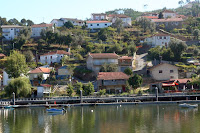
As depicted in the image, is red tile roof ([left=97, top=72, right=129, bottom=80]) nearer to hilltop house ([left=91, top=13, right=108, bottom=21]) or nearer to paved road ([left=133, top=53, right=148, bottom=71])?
paved road ([left=133, top=53, right=148, bottom=71])

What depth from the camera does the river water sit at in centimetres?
4664

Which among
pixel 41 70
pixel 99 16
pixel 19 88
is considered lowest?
pixel 19 88

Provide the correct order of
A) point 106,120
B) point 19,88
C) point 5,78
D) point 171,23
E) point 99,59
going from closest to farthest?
point 106,120
point 19,88
point 5,78
point 99,59
point 171,23

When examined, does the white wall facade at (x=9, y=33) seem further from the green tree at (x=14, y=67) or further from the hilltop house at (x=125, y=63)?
the hilltop house at (x=125, y=63)

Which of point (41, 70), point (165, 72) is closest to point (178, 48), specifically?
point (165, 72)

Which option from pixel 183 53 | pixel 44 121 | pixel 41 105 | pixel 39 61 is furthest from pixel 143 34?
pixel 44 121

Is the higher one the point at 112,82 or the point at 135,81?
the point at 135,81

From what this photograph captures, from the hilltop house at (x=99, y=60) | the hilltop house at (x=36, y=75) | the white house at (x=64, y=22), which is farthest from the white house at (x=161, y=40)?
the hilltop house at (x=36, y=75)

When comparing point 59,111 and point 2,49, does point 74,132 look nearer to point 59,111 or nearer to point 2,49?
point 59,111

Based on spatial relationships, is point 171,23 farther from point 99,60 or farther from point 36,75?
point 36,75

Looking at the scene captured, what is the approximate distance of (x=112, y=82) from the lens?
73.9 m

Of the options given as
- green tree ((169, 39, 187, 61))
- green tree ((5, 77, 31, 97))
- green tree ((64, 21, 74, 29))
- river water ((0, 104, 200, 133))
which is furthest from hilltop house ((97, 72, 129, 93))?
green tree ((64, 21, 74, 29))

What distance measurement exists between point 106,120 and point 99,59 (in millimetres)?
32513

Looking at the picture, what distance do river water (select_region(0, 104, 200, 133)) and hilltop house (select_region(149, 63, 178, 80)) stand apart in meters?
14.0
